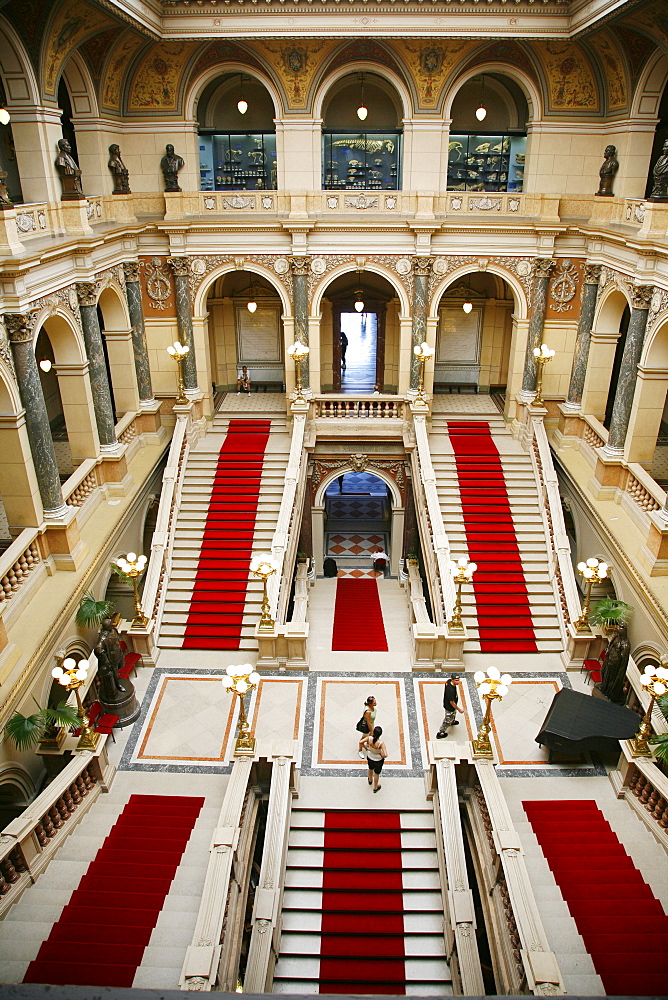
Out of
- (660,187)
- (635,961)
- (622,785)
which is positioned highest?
(660,187)

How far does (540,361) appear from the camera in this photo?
17.5 m

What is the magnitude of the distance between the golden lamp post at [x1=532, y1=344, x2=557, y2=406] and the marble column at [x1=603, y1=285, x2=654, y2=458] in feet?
7.54

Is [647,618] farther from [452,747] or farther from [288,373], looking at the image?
[288,373]

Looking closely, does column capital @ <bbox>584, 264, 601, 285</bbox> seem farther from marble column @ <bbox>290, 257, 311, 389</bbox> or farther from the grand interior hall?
marble column @ <bbox>290, 257, 311, 389</bbox>

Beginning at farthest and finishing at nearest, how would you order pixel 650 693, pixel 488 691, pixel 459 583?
pixel 459 583, pixel 488 691, pixel 650 693

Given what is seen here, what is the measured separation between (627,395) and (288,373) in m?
8.57

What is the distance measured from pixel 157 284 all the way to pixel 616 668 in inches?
538

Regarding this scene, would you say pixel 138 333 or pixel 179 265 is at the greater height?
pixel 179 265

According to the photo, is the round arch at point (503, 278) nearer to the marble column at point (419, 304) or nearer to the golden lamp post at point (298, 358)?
the marble column at point (419, 304)

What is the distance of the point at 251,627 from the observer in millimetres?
14695

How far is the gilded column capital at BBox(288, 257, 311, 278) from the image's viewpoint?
1767cm

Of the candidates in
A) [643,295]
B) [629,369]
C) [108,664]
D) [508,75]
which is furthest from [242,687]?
[508,75]

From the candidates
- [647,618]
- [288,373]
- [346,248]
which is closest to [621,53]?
[346,248]

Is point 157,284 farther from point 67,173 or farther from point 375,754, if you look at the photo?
point 375,754
